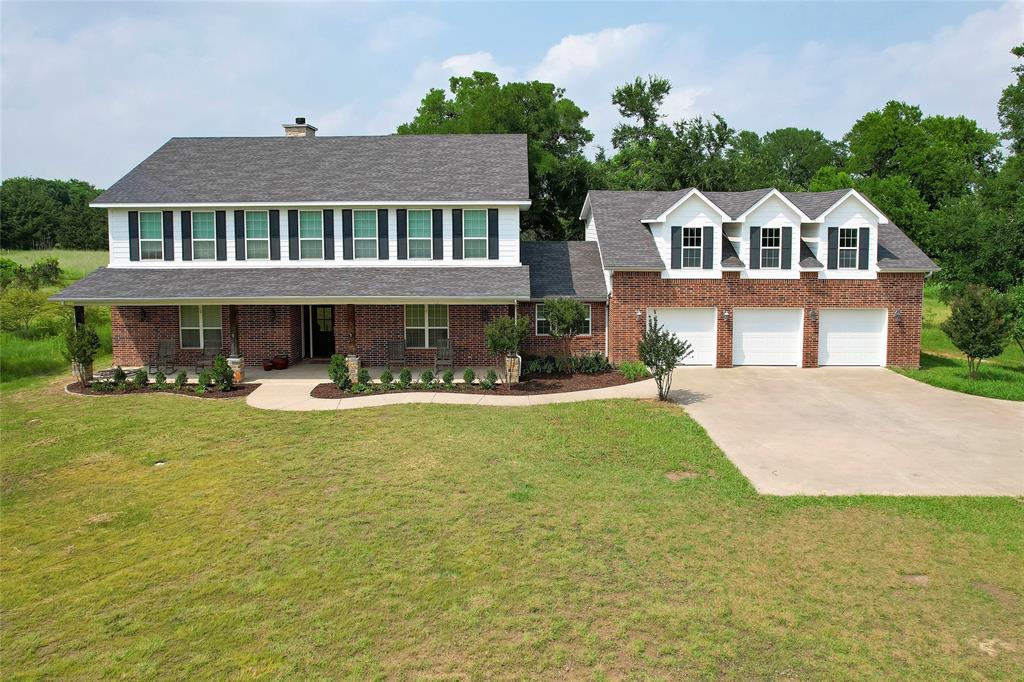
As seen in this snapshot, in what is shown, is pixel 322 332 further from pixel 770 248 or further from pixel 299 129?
pixel 770 248

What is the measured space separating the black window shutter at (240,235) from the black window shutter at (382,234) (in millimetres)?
4744

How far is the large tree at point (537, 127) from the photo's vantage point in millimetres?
40562

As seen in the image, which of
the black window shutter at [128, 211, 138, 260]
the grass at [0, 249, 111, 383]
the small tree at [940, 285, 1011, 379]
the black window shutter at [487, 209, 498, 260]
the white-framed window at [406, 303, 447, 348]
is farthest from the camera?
the black window shutter at [128, 211, 138, 260]

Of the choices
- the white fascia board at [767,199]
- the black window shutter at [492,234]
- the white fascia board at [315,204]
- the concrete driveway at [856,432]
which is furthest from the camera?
the black window shutter at [492,234]

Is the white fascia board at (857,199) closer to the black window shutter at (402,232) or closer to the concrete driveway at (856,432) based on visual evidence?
→ the concrete driveway at (856,432)

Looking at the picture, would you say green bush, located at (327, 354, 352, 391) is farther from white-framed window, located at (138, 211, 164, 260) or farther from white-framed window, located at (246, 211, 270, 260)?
white-framed window, located at (138, 211, 164, 260)

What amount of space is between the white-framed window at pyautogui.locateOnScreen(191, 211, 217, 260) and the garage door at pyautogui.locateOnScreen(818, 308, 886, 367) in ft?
71.0

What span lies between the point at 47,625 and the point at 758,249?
21.8 meters

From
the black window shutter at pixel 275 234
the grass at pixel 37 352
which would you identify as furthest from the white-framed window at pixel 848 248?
the grass at pixel 37 352

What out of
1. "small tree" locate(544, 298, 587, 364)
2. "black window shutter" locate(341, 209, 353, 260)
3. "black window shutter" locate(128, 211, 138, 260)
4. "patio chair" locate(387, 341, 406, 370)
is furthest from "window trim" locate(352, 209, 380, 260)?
"black window shutter" locate(128, 211, 138, 260)

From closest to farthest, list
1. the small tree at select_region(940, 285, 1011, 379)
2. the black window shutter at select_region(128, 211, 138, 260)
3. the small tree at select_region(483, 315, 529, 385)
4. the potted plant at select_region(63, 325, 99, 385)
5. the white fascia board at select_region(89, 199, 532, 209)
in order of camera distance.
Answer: the small tree at select_region(483, 315, 529, 385)
the potted plant at select_region(63, 325, 99, 385)
the small tree at select_region(940, 285, 1011, 379)
the white fascia board at select_region(89, 199, 532, 209)
the black window shutter at select_region(128, 211, 138, 260)

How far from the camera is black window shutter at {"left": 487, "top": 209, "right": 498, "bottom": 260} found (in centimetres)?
2284

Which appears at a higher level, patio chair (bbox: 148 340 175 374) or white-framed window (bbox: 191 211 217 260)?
white-framed window (bbox: 191 211 217 260)

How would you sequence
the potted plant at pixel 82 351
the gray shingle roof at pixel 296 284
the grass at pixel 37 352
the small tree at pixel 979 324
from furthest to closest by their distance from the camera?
the grass at pixel 37 352 < the gray shingle roof at pixel 296 284 < the small tree at pixel 979 324 < the potted plant at pixel 82 351
